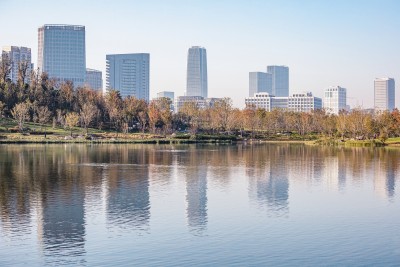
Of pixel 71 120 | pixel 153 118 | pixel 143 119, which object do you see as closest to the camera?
pixel 71 120

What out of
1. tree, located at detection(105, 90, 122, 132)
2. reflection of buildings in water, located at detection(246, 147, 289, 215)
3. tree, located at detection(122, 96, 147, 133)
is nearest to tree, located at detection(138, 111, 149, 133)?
tree, located at detection(122, 96, 147, 133)

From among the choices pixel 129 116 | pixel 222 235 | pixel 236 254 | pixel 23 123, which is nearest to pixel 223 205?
pixel 222 235

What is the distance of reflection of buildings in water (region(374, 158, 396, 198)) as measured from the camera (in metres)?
39.4

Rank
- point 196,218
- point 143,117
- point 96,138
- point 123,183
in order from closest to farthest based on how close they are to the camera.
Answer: point 196,218, point 123,183, point 96,138, point 143,117

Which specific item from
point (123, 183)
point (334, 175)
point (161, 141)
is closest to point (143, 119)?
point (161, 141)

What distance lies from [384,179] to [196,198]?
18579 mm

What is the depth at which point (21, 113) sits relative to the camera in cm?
11112

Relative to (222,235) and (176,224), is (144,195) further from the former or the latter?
(222,235)

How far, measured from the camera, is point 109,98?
145 metres

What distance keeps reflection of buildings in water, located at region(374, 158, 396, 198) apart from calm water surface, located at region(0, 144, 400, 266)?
8 centimetres

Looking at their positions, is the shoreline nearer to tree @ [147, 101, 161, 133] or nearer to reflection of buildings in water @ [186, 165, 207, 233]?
tree @ [147, 101, 161, 133]

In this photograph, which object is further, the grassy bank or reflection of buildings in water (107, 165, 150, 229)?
the grassy bank

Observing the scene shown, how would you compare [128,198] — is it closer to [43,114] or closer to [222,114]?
[43,114]

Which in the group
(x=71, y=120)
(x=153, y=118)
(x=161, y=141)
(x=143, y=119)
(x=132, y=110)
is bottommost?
(x=161, y=141)
